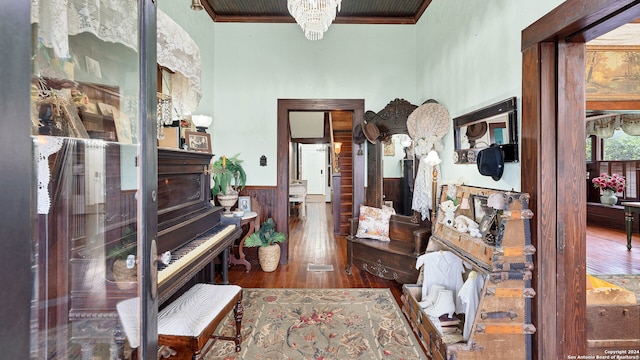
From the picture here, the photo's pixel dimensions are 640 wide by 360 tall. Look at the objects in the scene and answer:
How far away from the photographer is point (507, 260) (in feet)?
5.50

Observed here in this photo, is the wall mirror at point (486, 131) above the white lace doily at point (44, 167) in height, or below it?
above

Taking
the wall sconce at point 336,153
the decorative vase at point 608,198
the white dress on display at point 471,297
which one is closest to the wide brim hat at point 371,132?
the white dress on display at point 471,297

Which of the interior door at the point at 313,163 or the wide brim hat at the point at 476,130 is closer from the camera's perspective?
the wide brim hat at the point at 476,130

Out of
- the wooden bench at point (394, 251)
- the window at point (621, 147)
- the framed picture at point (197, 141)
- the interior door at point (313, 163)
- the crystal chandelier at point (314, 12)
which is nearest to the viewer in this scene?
the crystal chandelier at point (314, 12)

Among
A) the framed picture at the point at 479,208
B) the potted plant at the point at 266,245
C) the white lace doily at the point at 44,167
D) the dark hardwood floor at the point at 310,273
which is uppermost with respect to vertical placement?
the white lace doily at the point at 44,167

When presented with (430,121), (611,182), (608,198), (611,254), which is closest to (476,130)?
(430,121)

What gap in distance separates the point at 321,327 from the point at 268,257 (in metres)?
1.50

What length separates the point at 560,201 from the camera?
5.59 ft

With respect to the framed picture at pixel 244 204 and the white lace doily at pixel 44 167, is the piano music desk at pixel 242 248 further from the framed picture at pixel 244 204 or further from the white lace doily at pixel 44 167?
the white lace doily at pixel 44 167

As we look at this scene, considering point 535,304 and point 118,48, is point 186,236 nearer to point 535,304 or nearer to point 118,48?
point 118,48

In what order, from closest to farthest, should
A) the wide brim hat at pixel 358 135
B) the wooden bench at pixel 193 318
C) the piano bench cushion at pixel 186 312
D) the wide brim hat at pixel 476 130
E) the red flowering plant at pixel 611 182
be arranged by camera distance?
the piano bench cushion at pixel 186 312, the wooden bench at pixel 193 318, the wide brim hat at pixel 476 130, the wide brim hat at pixel 358 135, the red flowering plant at pixel 611 182

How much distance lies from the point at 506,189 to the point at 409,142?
1741 mm

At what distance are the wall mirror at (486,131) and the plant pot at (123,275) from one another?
91.4 inches

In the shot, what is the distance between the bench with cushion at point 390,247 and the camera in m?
3.03
